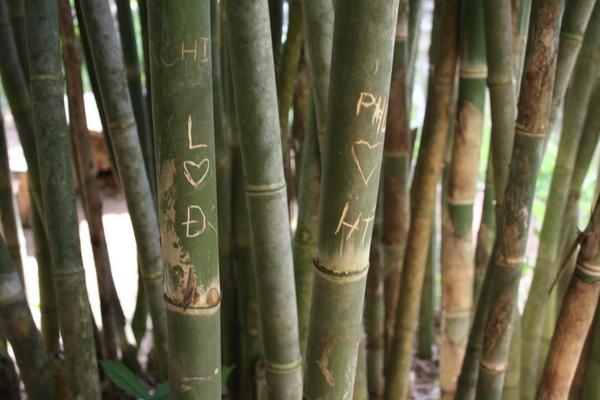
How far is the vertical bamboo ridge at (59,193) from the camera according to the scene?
81 centimetres

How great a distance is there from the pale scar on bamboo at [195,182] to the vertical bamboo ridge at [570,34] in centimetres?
60

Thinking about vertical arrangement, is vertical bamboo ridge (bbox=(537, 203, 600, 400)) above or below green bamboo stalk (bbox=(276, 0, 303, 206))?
below

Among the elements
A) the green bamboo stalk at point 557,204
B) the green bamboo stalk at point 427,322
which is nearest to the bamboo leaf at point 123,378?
the green bamboo stalk at point 557,204

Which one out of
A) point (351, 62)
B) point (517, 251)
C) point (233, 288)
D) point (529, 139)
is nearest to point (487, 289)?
point (517, 251)

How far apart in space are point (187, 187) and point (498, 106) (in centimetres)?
52

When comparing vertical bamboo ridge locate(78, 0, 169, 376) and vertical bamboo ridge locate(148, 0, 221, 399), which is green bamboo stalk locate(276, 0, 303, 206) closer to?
vertical bamboo ridge locate(78, 0, 169, 376)

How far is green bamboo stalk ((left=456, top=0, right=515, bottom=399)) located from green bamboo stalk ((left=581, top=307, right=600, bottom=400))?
157mm

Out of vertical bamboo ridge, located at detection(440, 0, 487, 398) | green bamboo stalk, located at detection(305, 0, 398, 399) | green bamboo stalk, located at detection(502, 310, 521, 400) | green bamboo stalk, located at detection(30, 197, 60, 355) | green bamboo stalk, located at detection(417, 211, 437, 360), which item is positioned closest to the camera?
green bamboo stalk, located at detection(305, 0, 398, 399)

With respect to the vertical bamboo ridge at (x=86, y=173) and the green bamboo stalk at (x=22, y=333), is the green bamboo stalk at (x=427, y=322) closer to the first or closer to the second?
the vertical bamboo ridge at (x=86, y=173)

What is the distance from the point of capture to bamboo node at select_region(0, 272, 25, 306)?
35.7 inches

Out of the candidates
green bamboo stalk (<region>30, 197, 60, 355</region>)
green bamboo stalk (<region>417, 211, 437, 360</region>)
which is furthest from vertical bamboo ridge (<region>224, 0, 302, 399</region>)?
green bamboo stalk (<region>417, 211, 437, 360</region>)

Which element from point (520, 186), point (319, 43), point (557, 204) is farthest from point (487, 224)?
point (319, 43)

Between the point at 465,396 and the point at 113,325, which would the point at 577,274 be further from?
the point at 113,325

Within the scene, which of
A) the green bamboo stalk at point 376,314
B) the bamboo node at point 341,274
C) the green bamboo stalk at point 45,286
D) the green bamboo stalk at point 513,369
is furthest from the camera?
the green bamboo stalk at point 45,286
